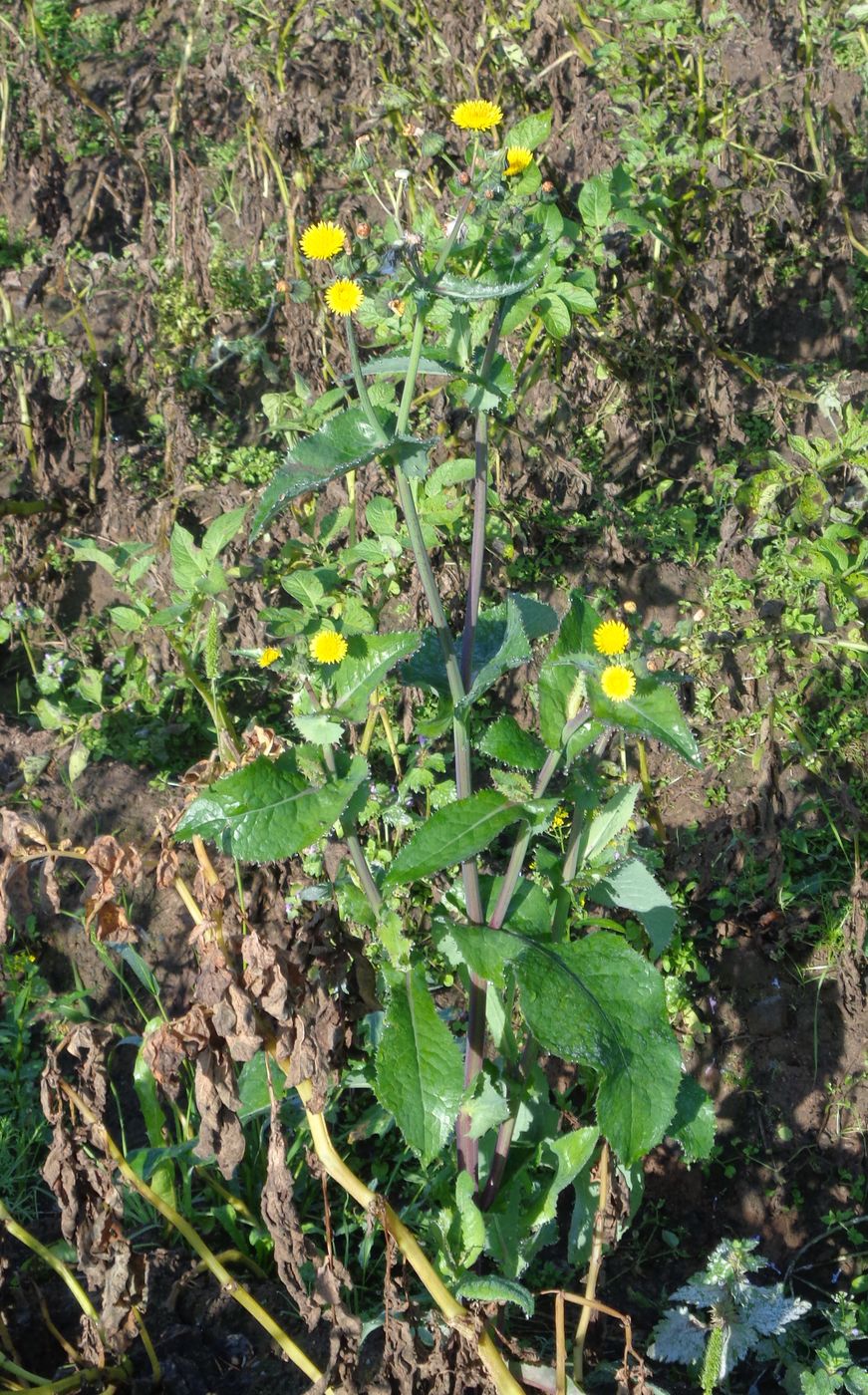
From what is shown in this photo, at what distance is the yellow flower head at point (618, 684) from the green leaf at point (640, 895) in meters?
0.39

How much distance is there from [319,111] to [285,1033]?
310 cm

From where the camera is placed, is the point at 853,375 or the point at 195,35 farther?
the point at 195,35

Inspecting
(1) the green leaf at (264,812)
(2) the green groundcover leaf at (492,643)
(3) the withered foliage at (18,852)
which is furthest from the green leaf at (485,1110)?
→ (3) the withered foliage at (18,852)

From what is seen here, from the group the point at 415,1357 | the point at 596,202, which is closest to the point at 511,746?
the point at 415,1357

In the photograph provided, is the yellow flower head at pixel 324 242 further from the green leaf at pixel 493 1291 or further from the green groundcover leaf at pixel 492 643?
the green leaf at pixel 493 1291

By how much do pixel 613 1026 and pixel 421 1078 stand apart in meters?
0.27

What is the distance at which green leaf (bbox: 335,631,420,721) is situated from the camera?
4.96ft

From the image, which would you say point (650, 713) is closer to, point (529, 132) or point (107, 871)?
point (107, 871)

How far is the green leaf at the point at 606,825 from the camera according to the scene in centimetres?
160

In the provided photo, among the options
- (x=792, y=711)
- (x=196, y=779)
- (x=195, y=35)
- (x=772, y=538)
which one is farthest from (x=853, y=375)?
(x=195, y=35)

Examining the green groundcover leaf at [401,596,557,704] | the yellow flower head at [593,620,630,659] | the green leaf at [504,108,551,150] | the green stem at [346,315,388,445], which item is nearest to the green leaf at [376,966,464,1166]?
the green groundcover leaf at [401,596,557,704]

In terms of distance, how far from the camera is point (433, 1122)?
150 cm

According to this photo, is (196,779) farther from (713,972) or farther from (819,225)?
(819,225)

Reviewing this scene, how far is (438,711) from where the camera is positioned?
5.65 ft
